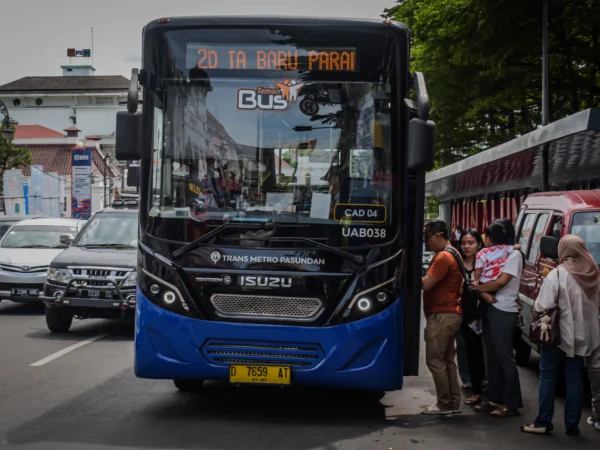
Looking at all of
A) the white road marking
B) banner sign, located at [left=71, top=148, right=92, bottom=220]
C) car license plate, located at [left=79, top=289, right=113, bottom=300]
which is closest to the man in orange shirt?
the white road marking

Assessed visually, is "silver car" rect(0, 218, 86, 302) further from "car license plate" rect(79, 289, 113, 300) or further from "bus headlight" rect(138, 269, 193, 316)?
"bus headlight" rect(138, 269, 193, 316)

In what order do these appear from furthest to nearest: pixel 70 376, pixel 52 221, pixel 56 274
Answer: pixel 52 221 → pixel 56 274 → pixel 70 376

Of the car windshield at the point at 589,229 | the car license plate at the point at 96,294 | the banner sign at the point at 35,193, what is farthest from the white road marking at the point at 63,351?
the banner sign at the point at 35,193

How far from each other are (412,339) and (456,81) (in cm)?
1779

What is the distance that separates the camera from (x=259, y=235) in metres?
8.16

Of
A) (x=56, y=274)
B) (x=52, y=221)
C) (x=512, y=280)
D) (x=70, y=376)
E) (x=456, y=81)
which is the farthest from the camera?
(x=456, y=81)

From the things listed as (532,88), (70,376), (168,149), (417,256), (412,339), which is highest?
(532,88)

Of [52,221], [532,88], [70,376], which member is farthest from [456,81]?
[70,376]

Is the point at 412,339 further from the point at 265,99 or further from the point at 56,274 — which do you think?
the point at 56,274

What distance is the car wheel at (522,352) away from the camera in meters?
12.1

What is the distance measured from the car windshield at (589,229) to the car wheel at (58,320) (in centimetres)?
788

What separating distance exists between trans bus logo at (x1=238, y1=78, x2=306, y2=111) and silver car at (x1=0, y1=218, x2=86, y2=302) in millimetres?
8936

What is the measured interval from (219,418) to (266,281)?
1.27 metres

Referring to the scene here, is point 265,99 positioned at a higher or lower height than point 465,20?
lower
